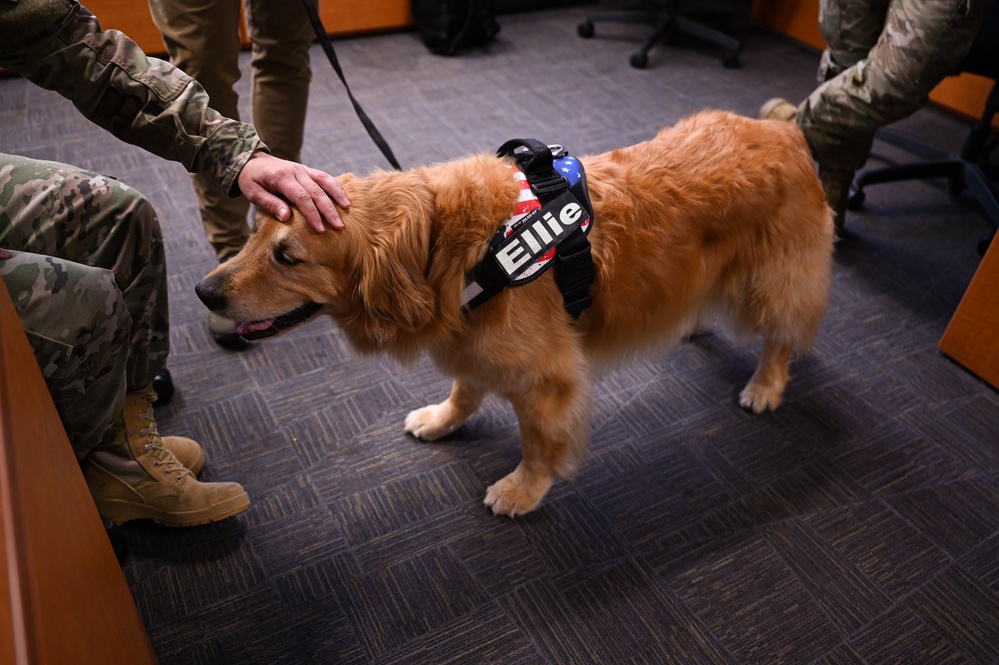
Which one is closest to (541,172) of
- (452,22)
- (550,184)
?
(550,184)

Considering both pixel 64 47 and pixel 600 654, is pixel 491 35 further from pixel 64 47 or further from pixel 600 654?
pixel 600 654

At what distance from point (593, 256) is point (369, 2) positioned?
349 centimetres

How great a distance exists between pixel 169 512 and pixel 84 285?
0.63m

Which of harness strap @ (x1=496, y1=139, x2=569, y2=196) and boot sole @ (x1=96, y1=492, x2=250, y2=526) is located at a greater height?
harness strap @ (x1=496, y1=139, x2=569, y2=196)

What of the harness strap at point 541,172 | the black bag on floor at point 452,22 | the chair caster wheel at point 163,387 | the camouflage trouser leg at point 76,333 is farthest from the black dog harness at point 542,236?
the black bag on floor at point 452,22

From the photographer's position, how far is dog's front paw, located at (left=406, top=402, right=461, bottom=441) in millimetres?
2004

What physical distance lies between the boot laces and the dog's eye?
604 mm

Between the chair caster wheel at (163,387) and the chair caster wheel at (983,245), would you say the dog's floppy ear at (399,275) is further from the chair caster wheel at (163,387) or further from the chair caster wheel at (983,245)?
the chair caster wheel at (983,245)

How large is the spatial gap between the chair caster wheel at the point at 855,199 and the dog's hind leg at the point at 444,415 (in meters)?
2.13

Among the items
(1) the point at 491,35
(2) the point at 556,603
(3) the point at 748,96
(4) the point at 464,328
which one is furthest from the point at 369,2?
(2) the point at 556,603

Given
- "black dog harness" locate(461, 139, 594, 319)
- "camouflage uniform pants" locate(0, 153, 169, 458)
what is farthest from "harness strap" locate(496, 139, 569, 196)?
"camouflage uniform pants" locate(0, 153, 169, 458)

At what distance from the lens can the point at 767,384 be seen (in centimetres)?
217

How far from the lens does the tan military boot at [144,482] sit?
64.6 inches

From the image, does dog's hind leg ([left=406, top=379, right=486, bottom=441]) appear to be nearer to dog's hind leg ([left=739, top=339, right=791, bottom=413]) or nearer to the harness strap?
the harness strap
